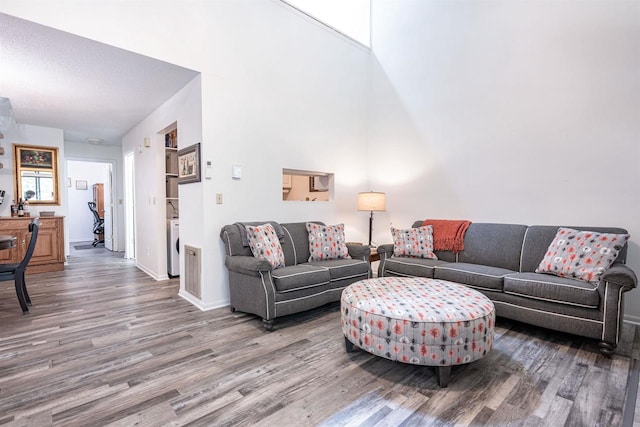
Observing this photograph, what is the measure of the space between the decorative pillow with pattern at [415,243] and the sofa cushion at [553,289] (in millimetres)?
974

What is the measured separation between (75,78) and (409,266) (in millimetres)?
4021

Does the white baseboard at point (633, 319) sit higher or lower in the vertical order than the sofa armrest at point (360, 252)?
lower

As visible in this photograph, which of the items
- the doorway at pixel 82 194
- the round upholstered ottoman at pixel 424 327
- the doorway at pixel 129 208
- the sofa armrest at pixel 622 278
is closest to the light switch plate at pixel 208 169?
the round upholstered ottoman at pixel 424 327

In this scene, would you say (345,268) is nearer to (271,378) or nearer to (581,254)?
(271,378)

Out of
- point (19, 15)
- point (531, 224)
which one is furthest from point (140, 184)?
point (531, 224)

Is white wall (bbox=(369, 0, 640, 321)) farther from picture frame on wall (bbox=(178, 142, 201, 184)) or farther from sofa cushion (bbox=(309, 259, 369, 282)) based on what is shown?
picture frame on wall (bbox=(178, 142, 201, 184))

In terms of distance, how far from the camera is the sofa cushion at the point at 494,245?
10.4 ft

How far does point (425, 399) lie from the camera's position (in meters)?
1.74

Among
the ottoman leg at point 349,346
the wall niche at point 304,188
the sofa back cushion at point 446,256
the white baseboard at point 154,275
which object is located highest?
the wall niche at point 304,188

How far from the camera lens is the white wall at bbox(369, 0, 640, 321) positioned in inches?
113

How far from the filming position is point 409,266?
11.1ft

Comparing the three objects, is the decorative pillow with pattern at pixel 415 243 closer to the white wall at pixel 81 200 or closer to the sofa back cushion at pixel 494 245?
the sofa back cushion at pixel 494 245

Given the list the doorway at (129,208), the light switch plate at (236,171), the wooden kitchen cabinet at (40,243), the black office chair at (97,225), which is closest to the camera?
the light switch plate at (236,171)

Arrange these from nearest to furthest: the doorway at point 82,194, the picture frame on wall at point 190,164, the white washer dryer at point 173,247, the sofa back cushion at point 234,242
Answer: the sofa back cushion at point 234,242
the picture frame on wall at point 190,164
the white washer dryer at point 173,247
the doorway at point 82,194
